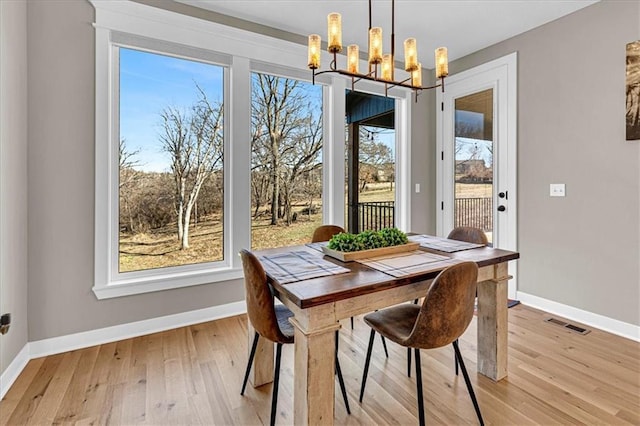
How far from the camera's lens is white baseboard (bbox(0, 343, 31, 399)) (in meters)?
1.85

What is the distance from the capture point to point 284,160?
10.8 ft

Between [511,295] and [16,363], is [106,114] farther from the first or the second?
[511,295]

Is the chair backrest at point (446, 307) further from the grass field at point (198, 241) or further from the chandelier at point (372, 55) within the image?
the grass field at point (198, 241)

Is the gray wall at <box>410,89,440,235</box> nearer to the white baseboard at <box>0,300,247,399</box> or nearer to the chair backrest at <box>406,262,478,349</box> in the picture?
the white baseboard at <box>0,300,247,399</box>

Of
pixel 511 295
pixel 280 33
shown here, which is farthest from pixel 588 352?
pixel 280 33

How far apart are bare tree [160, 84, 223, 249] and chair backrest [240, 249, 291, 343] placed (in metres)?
1.58

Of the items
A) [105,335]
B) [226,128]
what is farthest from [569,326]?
[105,335]

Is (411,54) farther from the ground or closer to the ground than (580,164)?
farther from the ground

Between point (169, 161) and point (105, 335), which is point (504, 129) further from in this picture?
point (105, 335)

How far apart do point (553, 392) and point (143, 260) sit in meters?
2.98

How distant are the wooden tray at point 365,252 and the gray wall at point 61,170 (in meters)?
1.85

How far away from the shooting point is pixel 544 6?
2.78 m

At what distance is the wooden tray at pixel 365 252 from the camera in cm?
178

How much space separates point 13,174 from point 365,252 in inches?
85.9
